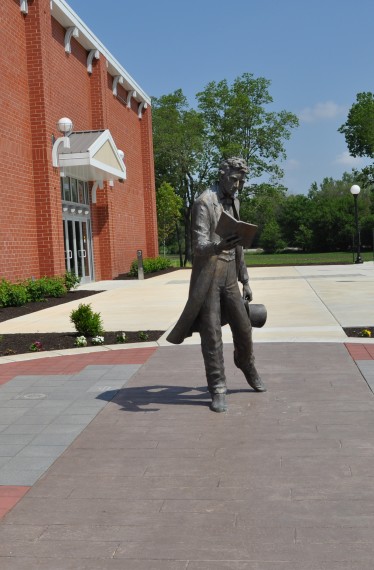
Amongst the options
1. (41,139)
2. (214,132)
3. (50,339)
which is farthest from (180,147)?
(50,339)

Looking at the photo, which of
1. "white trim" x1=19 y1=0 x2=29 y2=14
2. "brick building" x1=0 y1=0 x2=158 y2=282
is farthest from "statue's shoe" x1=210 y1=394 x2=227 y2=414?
"white trim" x1=19 y1=0 x2=29 y2=14

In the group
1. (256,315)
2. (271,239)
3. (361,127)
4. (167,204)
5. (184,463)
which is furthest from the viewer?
(271,239)

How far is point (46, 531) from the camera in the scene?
3.91 metres

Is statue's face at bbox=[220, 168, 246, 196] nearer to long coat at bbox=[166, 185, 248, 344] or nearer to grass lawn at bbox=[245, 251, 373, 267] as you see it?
long coat at bbox=[166, 185, 248, 344]

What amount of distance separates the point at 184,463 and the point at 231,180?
8.63 ft

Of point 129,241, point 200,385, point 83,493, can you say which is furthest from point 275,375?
point 129,241

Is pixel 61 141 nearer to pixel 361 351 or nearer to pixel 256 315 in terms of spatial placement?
pixel 361 351

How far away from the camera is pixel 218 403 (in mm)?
6488

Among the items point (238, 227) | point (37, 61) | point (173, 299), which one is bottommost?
point (173, 299)

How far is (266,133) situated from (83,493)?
54.4m

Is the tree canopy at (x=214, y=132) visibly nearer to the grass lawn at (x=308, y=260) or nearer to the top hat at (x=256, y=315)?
the grass lawn at (x=308, y=260)

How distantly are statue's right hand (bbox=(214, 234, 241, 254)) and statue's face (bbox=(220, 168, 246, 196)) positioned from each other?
59cm

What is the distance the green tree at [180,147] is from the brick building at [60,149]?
17922 millimetres

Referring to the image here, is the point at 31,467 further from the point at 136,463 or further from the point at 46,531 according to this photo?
the point at 46,531
